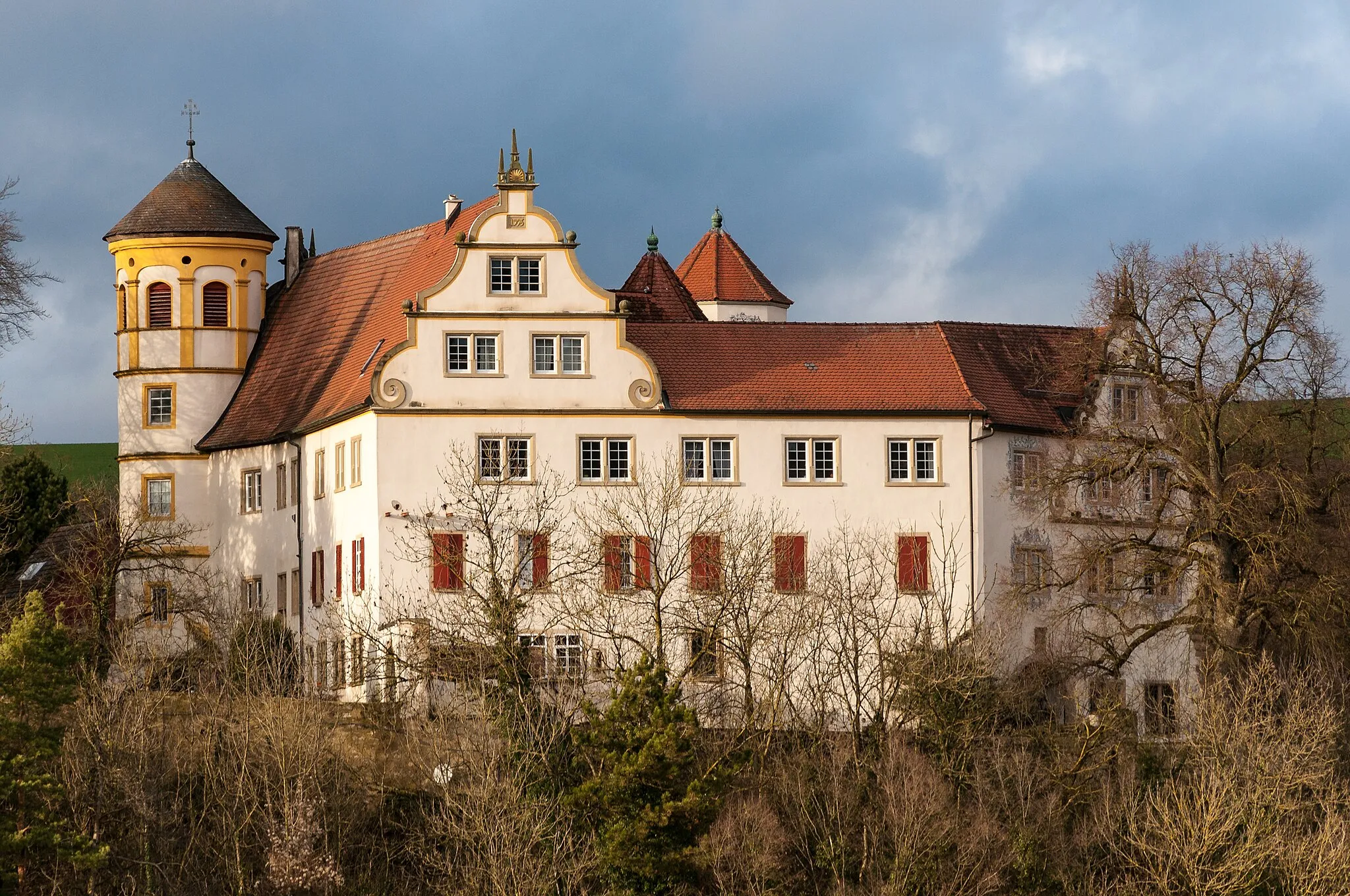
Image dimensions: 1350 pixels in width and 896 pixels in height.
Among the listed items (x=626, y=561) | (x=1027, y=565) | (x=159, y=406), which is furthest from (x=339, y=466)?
(x=1027, y=565)

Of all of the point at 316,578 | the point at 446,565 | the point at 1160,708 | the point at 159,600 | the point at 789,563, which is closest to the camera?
the point at 446,565

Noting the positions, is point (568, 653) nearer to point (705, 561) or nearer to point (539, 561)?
point (539, 561)

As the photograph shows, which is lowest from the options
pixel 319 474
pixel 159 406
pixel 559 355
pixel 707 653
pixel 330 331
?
pixel 707 653

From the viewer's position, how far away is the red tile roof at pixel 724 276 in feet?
293

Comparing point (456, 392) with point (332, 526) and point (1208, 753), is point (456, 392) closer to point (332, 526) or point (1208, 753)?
point (332, 526)

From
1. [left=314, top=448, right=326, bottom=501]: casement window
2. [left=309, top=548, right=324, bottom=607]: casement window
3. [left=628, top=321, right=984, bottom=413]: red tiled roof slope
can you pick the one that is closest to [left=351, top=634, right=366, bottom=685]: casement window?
[left=309, top=548, right=324, bottom=607]: casement window

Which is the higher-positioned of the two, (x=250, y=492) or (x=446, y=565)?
(x=250, y=492)

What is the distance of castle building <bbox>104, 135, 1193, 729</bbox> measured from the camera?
67188mm

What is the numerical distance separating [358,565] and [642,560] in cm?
704

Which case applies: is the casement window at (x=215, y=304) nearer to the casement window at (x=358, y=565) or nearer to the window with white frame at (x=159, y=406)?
the window with white frame at (x=159, y=406)

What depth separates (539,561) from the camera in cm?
6706

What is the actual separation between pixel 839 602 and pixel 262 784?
14.6 meters

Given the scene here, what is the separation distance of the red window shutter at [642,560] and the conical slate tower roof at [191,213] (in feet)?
58.9

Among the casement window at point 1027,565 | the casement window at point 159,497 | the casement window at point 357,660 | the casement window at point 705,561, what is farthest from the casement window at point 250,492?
the casement window at point 1027,565
